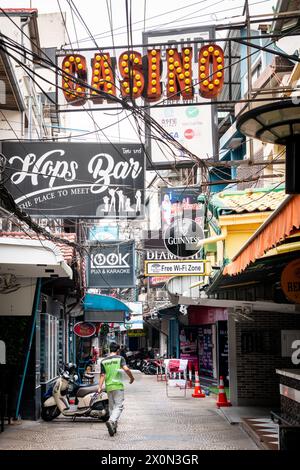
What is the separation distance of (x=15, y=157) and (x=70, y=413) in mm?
6090

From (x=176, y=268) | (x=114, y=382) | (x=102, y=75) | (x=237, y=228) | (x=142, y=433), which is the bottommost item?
(x=142, y=433)

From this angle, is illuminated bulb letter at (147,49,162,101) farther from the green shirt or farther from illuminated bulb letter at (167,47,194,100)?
the green shirt

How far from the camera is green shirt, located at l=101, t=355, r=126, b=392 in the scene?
1386 cm

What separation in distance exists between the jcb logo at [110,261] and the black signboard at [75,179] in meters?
10.3

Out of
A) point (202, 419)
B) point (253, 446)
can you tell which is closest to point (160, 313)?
point (202, 419)

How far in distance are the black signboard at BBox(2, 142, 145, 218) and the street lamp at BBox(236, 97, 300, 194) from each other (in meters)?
5.81

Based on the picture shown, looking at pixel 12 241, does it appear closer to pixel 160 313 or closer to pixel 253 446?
pixel 253 446

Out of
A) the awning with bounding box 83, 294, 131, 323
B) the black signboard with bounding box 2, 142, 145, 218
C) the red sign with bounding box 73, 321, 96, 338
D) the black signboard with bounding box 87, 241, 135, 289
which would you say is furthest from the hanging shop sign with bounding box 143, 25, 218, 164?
the red sign with bounding box 73, 321, 96, 338

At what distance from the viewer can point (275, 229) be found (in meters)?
6.85

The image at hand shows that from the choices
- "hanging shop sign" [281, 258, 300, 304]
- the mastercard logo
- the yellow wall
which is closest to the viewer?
"hanging shop sign" [281, 258, 300, 304]

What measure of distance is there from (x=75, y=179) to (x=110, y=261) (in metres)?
10.7

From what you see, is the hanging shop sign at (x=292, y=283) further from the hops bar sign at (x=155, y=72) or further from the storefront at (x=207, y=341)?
the storefront at (x=207, y=341)

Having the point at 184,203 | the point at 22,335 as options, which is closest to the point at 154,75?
the point at 22,335

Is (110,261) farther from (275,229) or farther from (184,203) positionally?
(275,229)
